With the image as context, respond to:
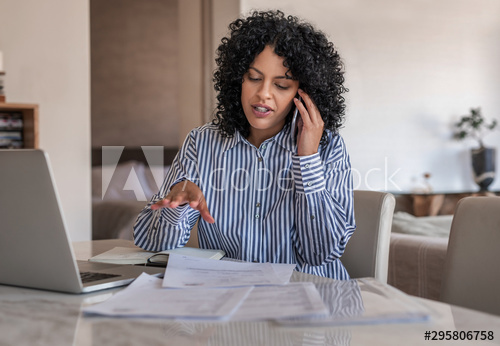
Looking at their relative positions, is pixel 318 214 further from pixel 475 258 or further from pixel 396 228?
pixel 396 228

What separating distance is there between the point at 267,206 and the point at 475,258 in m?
0.56

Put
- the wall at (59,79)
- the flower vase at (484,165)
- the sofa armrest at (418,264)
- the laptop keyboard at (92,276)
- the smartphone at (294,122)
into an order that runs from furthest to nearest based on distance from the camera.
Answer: the flower vase at (484,165) < the wall at (59,79) < the sofa armrest at (418,264) < the smartphone at (294,122) < the laptop keyboard at (92,276)

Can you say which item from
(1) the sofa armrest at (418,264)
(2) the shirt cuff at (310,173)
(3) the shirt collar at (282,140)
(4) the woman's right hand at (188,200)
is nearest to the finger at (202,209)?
(4) the woman's right hand at (188,200)

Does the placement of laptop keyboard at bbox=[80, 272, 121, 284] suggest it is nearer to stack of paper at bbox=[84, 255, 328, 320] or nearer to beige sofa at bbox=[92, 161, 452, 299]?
stack of paper at bbox=[84, 255, 328, 320]

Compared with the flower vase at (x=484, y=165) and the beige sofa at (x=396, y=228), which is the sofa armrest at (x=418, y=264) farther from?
the flower vase at (x=484, y=165)

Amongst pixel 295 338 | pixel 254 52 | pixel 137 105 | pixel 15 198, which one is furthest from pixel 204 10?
pixel 295 338

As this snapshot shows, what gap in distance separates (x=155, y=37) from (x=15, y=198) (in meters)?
3.31

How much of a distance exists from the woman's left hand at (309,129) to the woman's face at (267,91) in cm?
5

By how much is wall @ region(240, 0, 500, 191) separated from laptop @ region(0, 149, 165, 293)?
3.95m

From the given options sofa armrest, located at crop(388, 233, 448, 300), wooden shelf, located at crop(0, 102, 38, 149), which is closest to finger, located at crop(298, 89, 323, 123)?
sofa armrest, located at crop(388, 233, 448, 300)

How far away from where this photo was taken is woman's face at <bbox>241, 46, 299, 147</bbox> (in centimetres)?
151

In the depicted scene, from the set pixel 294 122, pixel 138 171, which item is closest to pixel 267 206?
pixel 294 122

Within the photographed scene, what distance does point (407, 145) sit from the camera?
17.6ft

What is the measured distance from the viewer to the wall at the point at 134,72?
375 cm
